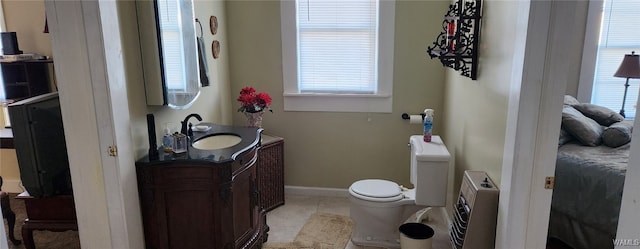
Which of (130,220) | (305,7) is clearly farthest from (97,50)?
(305,7)

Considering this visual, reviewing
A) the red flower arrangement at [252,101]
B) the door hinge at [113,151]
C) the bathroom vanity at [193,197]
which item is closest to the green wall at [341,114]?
the red flower arrangement at [252,101]

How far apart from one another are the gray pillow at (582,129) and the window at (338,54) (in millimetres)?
1339

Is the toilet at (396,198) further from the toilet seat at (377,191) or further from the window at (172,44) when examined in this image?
the window at (172,44)

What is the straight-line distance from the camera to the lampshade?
12.6ft

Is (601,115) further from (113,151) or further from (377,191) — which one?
(113,151)

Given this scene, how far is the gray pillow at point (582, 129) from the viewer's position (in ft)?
9.56

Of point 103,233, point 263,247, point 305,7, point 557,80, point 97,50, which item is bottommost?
point 263,247

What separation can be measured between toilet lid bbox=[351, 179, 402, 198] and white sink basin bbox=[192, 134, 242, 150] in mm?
899

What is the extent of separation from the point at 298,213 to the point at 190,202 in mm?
1368

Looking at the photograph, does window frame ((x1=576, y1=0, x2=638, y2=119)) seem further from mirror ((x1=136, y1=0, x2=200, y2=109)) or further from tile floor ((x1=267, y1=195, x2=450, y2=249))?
mirror ((x1=136, y1=0, x2=200, y2=109))

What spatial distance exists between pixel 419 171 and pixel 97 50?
1.96m

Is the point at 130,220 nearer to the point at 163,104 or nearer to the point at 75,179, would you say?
the point at 75,179

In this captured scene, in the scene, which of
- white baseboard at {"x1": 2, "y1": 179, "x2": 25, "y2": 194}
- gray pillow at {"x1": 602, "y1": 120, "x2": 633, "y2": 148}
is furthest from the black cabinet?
gray pillow at {"x1": 602, "y1": 120, "x2": 633, "y2": 148}

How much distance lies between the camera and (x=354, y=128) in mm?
3666
